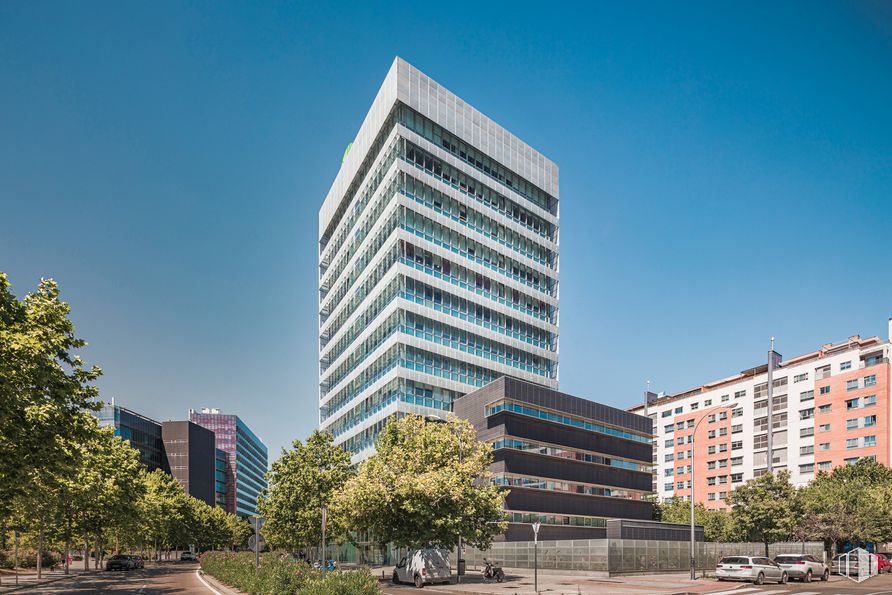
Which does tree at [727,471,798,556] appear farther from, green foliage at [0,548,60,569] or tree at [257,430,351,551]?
green foliage at [0,548,60,569]

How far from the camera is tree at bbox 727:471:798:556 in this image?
59.8 metres

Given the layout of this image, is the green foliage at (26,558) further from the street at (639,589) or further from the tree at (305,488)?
the street at (639,589)

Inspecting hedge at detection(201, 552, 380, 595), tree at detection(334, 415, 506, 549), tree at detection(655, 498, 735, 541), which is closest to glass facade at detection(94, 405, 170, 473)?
tree at detection(655, 498, 735, 541)

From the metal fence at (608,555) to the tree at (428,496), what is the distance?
773 cm

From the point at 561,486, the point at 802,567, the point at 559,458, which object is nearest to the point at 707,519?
the point at 561,486

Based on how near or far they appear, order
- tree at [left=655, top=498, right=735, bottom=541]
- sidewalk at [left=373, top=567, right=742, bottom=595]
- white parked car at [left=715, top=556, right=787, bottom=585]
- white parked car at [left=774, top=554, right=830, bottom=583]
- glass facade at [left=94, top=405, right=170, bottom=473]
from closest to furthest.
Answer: sidewalk at [left=373, top=567, right=742, bottom=595]
white parked car at [left=715, top=556, right=787, bottom=585]
white parked car at [left=774, top=554, right=830, bottom=583]
tree at [left=655, top=498, right=735, bottom=541]
glass facade at [left=94, top=405, right=170, bottom=473]

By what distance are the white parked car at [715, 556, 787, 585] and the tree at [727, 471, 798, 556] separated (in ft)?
73.9

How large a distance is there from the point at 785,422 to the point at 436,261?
65217 millimetres

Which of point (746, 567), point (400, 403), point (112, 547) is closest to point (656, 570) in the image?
point (746, 567)

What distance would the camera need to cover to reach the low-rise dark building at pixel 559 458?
60719 mm

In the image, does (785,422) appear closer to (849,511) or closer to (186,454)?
(849,511)

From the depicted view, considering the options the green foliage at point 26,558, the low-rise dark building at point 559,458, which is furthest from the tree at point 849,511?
the green foliage at point 26,558

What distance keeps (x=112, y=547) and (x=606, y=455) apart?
59131 millimetres

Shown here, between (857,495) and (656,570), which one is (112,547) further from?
(857,495)
